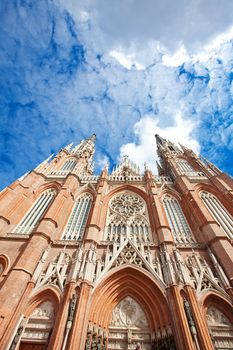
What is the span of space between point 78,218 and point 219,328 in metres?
11.2

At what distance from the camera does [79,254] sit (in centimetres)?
1152

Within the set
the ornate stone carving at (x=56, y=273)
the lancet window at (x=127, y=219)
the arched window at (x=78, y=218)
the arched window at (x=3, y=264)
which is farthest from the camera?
the arched window at (x=78, y=218)

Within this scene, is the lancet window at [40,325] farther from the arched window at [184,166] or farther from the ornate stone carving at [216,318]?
the arched window at [184,166]

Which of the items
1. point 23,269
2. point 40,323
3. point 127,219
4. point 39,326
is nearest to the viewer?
point 39,326

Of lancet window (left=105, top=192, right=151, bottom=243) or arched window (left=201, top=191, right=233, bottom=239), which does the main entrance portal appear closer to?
lancet window (left=105, top=192, right=151, bottom=243)

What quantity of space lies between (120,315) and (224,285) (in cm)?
559

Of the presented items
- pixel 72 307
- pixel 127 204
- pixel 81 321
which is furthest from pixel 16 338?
pixel 127 204

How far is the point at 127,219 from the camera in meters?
16.0

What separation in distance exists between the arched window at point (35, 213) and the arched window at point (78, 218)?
8.20ft

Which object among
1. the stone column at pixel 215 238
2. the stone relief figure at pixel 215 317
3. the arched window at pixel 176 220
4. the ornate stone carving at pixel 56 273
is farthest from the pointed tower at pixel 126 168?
the stone relief figure at pixel 215 317

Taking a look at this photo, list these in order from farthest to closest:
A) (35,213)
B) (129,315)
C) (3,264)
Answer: (35,213), (3,264), (129,315)

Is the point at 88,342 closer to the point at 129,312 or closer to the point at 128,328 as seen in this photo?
the point at 128,328

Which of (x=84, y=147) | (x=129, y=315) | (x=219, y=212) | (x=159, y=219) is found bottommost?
(x=129, y=315)

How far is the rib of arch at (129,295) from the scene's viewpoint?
950 cm
